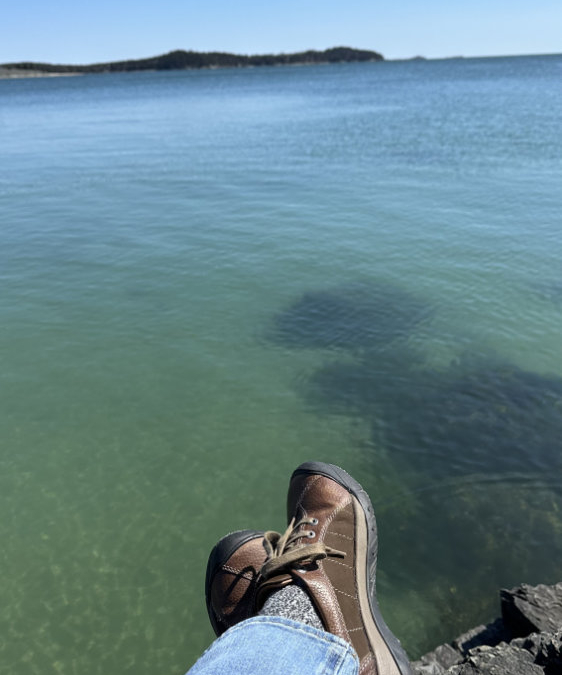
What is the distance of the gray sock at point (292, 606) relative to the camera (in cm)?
262

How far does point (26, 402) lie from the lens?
705 centimetres

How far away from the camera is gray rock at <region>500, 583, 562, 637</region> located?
3746 millimetres

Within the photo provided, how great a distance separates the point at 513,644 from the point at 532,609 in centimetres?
51

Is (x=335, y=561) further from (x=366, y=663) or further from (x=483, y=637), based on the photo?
(x=483, y=637)

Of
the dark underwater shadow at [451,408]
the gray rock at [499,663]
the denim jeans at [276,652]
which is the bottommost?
the dark underwater shadow at [451,408]

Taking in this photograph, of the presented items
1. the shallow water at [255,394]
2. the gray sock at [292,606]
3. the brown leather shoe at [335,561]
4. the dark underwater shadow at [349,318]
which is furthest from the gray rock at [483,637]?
the dark underwater shadow at [349,318]

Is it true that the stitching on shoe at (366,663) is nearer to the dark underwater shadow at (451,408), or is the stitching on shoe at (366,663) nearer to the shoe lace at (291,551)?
the shoe lace at (291,551)

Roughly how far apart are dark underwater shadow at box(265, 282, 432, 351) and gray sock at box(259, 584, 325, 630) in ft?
18.3

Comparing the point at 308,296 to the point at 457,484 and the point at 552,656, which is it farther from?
the point at 552,656

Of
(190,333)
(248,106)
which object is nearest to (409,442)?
(190,333)

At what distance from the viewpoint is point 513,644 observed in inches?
136

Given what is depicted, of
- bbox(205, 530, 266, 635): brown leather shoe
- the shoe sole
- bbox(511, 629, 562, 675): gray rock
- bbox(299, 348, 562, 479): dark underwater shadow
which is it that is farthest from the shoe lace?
bbox(299, 348, 562, 479): dark underwater shadow

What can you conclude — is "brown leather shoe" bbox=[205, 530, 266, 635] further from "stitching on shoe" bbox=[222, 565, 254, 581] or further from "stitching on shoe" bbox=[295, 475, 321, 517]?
"stitching on shoe" bbox=[295, 475, 321, 517]

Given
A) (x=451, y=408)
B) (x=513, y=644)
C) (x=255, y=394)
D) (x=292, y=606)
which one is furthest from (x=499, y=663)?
(x=255, y=394)
